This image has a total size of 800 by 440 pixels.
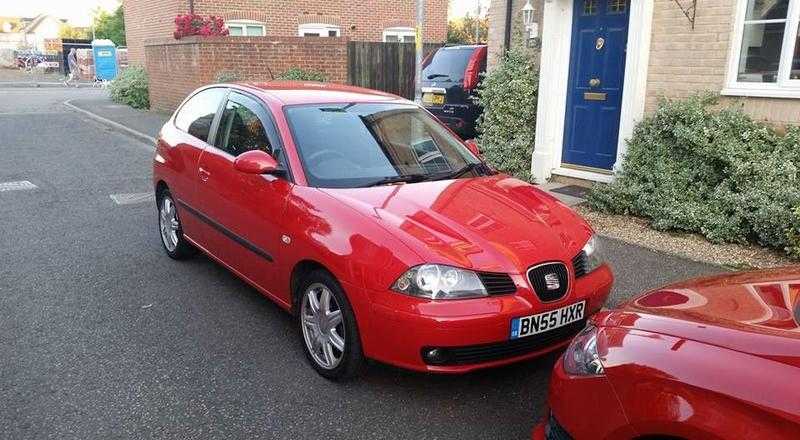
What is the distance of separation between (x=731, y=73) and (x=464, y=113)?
15.3ft

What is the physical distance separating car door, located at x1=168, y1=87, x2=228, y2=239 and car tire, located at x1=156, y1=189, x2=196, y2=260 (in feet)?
0.68

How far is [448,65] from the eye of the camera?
1107cm

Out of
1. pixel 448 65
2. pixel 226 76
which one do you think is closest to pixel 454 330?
pixel 448 65

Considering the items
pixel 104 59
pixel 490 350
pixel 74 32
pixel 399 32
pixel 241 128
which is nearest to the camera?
pixel 490 350

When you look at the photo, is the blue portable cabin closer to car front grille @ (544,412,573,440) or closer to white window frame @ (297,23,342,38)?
white window frame @ (297,23,342,38)

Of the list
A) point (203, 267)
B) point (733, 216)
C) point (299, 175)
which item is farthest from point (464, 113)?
point (299, 175)

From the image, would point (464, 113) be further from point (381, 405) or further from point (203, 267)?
point (381, 405)

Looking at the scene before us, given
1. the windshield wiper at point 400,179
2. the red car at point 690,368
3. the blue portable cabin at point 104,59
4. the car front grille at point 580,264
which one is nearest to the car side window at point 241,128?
the windshield wiper at point 400,179

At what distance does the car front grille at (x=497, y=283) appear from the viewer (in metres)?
3.21

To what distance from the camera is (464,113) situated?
34.8ft

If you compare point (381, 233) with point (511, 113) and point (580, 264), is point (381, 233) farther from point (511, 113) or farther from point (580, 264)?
point (511, 113)

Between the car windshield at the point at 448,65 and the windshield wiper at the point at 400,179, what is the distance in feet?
22.5

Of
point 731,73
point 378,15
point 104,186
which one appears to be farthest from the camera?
point 378,15

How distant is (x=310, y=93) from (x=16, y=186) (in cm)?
623
